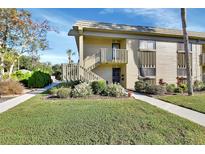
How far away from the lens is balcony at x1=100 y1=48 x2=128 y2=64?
49.3 ft

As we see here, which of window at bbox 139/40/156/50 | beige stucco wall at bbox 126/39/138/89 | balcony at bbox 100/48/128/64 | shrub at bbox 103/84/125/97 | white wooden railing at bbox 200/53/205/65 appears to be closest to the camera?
shrub at bbox 103/84/125/97

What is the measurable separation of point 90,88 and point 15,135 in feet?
21.9

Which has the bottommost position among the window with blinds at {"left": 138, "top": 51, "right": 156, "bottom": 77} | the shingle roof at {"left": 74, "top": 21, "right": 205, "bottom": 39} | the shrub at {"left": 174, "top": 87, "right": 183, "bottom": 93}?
the shrub at {"left": 174, "top": 87, "right": 183, "bottom": 93}

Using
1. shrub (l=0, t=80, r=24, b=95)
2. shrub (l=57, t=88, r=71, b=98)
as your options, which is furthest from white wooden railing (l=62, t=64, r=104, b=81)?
shrub (l=0, t=80, r=24, b=95)

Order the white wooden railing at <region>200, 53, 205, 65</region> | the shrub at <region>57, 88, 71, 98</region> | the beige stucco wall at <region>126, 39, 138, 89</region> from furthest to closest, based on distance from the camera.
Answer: the white wooden railing at <region>200, 53, 205, 65</region> < the beige stucco wall at <region>126, 39, 138, 89</region> < the shrub at <region>57, 88, 71, 98</region>

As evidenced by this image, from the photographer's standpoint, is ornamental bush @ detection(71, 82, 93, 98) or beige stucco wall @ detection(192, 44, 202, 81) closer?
ornamental bush @ detection(71, 82, 93, 98)

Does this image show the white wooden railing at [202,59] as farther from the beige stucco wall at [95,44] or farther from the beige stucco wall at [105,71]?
the beige stucco wall at [105,71]

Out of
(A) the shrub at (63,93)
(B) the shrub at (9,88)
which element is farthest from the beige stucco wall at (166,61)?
(B) the shrub at (9,88)

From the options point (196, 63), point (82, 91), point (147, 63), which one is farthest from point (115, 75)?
point (196, 63)

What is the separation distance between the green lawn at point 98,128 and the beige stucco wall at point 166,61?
35.4 feet

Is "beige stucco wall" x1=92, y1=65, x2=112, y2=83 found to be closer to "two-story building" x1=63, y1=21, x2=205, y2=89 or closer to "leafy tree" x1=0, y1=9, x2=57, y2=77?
"two-story building" x1=63, y1=21, x2=205, y2=89
